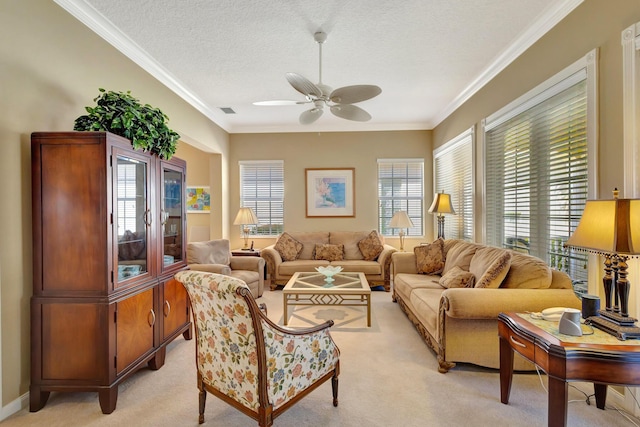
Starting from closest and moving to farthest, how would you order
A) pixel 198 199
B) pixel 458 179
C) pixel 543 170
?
1. pixel 543 170
2. pixel 458 179
3. pixel 198 199

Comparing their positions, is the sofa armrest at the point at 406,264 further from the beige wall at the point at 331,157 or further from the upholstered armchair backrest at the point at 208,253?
the upholstered armchair backrest at the point at 208,253

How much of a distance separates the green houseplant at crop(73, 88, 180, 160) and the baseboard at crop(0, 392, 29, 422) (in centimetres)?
178

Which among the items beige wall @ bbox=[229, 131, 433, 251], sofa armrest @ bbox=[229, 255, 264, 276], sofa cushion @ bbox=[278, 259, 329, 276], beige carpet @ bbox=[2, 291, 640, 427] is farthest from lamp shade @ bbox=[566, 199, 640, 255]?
beige wall @ bbox=[229, 131, 433, 251]

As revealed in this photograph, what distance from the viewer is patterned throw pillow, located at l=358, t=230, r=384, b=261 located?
525 centimetres

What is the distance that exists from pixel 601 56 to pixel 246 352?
2954 mm

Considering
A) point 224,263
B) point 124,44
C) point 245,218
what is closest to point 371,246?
Result: point 245,218

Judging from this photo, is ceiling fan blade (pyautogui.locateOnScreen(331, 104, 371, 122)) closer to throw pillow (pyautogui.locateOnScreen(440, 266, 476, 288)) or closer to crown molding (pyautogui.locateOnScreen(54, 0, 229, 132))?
throw pillow (pyautogui.locateOnScreen(440, 266, 476, 288))

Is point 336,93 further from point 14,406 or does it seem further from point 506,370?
point 14,406

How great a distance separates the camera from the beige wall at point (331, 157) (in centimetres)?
591

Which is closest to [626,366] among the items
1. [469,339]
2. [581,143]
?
[469,339]

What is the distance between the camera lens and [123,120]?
7.17ft

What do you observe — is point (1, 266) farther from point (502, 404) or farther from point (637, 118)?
point (637, 118)

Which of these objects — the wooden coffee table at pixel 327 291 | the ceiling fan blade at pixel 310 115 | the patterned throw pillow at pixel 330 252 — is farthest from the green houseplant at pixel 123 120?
the patterned throw pillow at pixel 330 252

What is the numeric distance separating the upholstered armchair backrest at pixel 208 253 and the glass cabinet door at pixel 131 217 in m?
1.47
